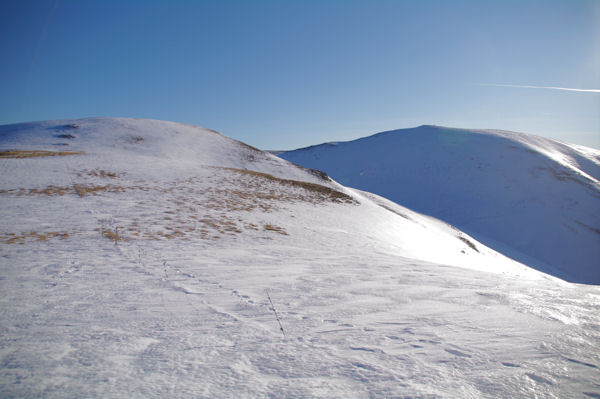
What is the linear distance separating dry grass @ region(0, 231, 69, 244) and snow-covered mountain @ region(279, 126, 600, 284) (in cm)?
3024

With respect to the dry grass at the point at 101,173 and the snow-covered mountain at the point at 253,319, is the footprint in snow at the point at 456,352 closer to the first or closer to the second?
the snow-covered mountain at the point at 253,319

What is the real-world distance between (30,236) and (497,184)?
48118mm

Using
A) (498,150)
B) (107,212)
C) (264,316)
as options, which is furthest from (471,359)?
(498,150)

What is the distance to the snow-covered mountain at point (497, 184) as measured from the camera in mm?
29078

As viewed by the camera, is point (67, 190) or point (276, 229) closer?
point (276, 229)

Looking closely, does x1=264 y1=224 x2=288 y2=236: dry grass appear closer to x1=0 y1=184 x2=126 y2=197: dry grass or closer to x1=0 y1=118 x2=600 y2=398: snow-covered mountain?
x1=0 y1=118 x2=600 y2=398: snow-covered mountain

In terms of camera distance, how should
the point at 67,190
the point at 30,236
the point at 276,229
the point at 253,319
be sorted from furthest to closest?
the point at 67,190
the point at 276,229
the point at 30,236
the point at 253,319

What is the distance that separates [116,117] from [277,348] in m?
44.0

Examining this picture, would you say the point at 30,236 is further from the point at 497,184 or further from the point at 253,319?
the point at 497,184

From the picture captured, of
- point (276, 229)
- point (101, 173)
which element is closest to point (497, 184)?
point (276, 229)

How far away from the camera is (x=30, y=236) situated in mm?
7980

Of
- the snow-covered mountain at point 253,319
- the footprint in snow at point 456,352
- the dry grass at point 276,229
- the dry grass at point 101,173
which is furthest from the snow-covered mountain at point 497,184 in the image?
the dry grass at point 101,173

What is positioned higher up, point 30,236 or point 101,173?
point 101,173

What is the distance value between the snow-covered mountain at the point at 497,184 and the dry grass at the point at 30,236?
30.2 meters
